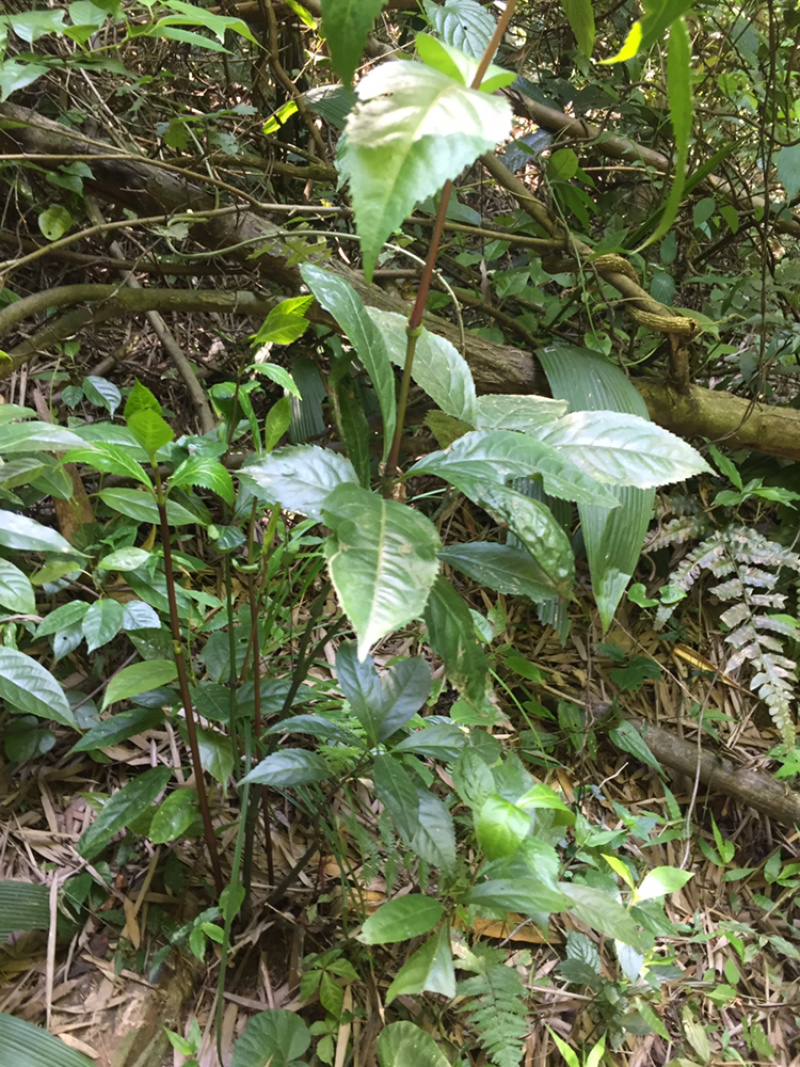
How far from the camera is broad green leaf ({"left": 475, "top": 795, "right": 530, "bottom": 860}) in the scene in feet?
1.86

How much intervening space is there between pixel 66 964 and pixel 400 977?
39 cm

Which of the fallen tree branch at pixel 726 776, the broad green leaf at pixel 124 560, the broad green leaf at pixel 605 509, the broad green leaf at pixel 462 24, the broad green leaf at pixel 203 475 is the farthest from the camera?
the fallen tree branch at pixel 726 776

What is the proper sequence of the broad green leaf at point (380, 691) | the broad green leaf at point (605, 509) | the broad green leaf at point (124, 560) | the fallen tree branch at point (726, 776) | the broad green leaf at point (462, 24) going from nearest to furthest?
the broad green leaf at point (380, 691) → the broad green leaf at point (124, 560) → the broad green leaf at point (462, 24) → the broad green leaf at point (605, 509) → the fallen tree branch at point (726, 776)

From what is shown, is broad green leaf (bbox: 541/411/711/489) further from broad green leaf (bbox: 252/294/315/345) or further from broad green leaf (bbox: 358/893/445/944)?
broad green leaf (bbox: 358/893/445/944)

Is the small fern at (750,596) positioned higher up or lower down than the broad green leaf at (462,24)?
lower down

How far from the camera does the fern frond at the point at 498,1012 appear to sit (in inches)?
27.3

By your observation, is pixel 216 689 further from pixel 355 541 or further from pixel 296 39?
pixel 296 39

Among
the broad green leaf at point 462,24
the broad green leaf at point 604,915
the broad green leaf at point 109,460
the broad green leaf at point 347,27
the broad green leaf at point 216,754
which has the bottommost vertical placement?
the broad green leaf at point 604,915

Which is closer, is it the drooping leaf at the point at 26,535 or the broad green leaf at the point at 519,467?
the broad green leaf at the point at 519,467

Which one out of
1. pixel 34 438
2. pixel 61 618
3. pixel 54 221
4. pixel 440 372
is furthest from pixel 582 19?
pixel 54 221

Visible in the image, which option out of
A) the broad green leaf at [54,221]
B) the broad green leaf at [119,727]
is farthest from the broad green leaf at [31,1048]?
the broad green leaf at [54,221]

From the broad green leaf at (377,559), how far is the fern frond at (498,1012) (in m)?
0.63

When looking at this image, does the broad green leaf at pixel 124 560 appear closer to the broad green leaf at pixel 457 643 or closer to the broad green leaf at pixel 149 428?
the broad green leaf at pixel 149 428

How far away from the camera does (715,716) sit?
1242mm
